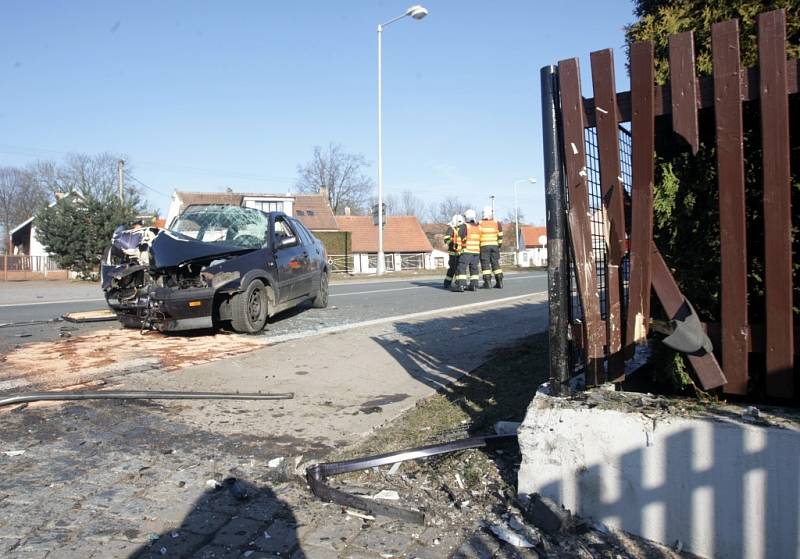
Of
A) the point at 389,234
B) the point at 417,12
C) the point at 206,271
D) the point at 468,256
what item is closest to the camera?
the point at 206,271

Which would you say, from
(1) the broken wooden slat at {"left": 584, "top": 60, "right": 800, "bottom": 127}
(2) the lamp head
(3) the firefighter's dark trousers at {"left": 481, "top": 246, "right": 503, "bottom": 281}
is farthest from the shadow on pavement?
(2) the lamp head

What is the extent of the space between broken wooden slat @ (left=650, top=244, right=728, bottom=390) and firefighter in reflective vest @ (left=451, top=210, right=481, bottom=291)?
10.7 meters

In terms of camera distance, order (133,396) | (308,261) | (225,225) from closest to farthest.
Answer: (133,396), (225,225), (308,261)

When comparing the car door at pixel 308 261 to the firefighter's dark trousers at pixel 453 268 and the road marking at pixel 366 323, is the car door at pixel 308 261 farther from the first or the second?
the firefighter's dark trousers at pixel 453 268

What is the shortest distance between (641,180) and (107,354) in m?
5.58

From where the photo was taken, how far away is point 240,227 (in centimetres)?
870

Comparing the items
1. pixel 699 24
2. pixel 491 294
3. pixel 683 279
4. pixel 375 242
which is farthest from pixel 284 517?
→ pixel 375 242

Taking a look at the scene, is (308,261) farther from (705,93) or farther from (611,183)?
(705,93)

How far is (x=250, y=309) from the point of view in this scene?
26.0 feet

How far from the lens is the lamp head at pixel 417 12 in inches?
1167

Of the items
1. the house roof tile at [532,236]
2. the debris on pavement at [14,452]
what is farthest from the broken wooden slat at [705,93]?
the house roof tile at [532,236]

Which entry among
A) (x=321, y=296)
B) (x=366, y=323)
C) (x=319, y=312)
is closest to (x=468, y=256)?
(x=321, y=296)

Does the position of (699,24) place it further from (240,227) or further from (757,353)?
(240,227)

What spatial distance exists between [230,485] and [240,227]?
19.1 feet
